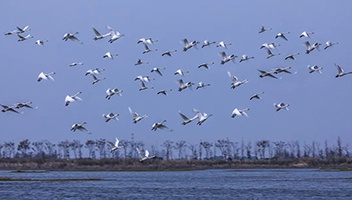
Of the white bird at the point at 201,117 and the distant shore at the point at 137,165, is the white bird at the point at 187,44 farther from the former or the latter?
the distant shore at the point at 137,165

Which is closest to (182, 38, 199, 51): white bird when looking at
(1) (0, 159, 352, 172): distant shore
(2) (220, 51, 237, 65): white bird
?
(2) (220, 51, 237, 65): white bird

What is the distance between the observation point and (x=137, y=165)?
137250 mm

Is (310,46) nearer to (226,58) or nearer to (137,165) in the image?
(226,58)

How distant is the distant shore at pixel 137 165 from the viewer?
434ft

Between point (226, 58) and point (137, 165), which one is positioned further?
point (137, 165)

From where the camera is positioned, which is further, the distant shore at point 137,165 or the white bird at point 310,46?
the distant shore at point 137,165

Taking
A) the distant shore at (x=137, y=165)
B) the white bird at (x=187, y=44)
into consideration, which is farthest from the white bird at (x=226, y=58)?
the distant shore at (x=137, y=165)

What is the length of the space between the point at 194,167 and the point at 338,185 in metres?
72.1


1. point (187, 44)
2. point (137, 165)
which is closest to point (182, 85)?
point (187, 44)

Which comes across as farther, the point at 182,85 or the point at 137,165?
the point at 137,165

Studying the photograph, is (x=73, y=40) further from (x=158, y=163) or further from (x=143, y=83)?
(x=158, y=163)

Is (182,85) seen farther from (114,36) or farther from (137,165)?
(137,165)

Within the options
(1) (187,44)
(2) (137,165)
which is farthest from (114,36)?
(2) (137,165)

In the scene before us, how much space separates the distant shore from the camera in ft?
434
